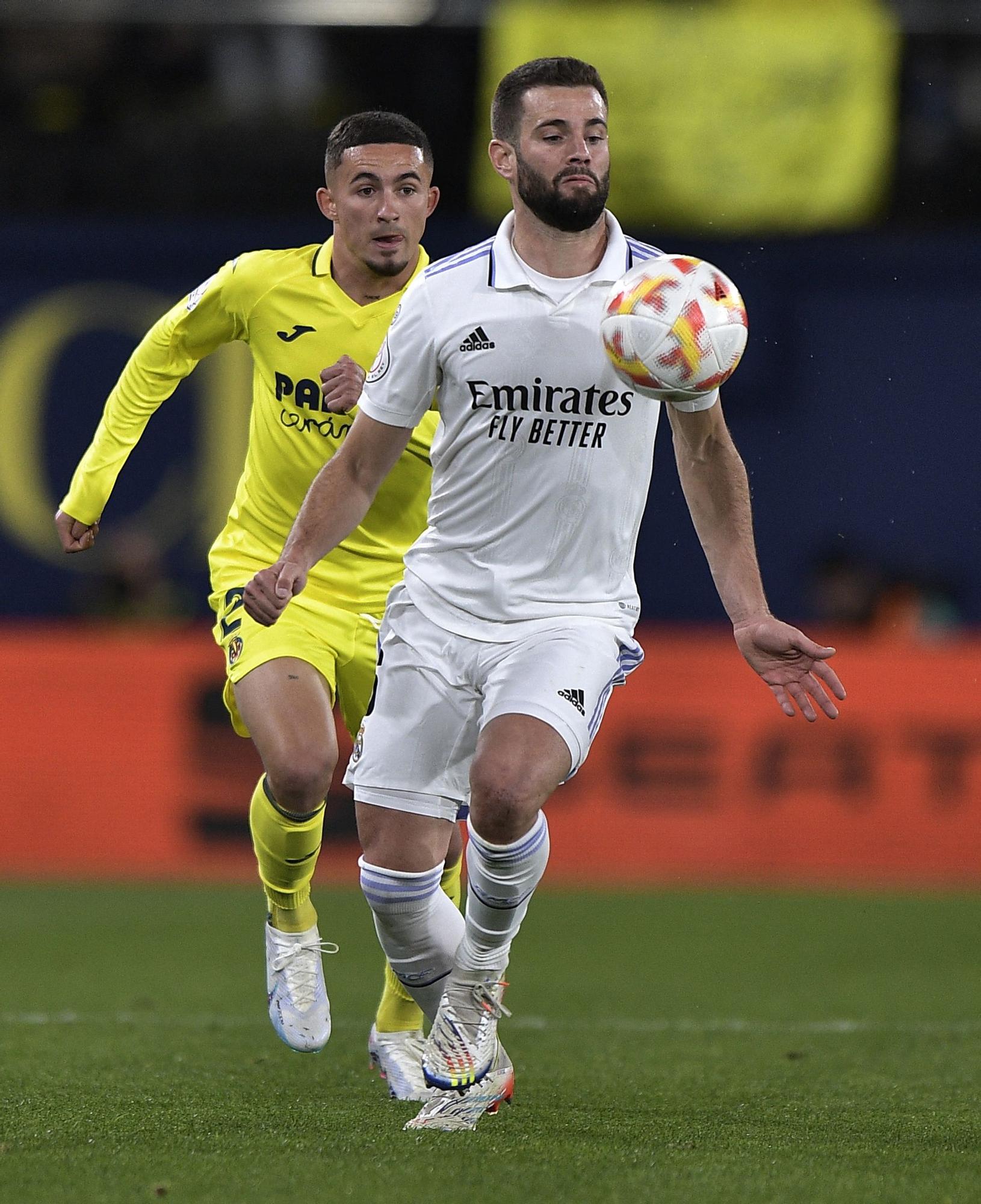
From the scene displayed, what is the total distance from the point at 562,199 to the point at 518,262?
0.21 meters

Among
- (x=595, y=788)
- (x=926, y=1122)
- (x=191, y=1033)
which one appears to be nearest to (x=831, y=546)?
(x=595, y=788)

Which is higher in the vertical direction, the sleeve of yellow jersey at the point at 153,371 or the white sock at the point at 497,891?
the sleeve of yellow jersey at the point at 153,371

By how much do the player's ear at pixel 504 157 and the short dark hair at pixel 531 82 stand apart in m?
0.01

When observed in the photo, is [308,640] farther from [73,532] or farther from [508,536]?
[508,536]

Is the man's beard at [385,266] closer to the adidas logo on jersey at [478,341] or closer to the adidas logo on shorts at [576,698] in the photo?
the adidas logo on jersey at [478,341]

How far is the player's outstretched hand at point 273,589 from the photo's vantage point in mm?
4906

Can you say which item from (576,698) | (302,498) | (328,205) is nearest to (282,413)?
(302,498)

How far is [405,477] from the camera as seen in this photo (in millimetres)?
5973

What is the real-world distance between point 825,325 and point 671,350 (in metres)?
10.9

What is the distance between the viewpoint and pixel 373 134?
5750 mm

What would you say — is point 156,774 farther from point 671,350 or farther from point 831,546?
point 671,350

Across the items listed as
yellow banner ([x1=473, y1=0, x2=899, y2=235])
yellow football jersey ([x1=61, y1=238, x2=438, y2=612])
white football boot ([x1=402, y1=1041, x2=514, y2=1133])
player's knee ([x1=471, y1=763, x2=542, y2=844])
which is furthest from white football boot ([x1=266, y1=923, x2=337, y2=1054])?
yellow banner ([x1=473, y1=0, x2=899, y2=235])

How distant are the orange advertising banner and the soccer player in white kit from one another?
6.43 meters

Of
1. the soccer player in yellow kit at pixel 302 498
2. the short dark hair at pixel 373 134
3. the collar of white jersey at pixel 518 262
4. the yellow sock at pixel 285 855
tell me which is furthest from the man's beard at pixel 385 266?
the yellow sock at pixel 285 855
